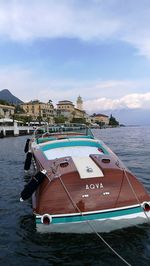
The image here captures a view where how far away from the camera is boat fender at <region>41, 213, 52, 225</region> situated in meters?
6.07

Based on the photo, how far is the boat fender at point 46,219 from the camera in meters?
6.07

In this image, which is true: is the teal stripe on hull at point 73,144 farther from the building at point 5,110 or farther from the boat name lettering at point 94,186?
the building at point 5,110

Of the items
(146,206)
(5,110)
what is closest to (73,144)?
(146,206)

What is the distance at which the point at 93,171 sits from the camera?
21.4ft

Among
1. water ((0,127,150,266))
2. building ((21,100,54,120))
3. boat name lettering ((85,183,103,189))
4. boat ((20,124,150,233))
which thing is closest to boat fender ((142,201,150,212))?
boat ((20,124,150,233))

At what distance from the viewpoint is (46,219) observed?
20.0 feet

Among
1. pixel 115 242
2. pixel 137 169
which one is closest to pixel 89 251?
pixel 115 242

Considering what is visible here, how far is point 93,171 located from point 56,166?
93 cm

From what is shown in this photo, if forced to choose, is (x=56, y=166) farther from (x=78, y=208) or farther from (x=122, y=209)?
(x=122, y=209)

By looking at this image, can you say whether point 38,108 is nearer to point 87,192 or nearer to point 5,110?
point 5,110

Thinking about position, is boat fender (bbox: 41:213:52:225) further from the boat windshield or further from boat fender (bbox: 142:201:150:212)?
the boat windshield

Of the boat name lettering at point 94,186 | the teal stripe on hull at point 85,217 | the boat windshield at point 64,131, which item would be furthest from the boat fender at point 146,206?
the boat windshield at point 64,131

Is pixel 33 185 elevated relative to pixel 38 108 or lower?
lower

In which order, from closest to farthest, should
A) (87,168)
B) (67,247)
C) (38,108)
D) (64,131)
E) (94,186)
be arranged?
1. (67,247)
2. (94,186)
3. (87,168)
4. (64,131)
5. (38,108)
